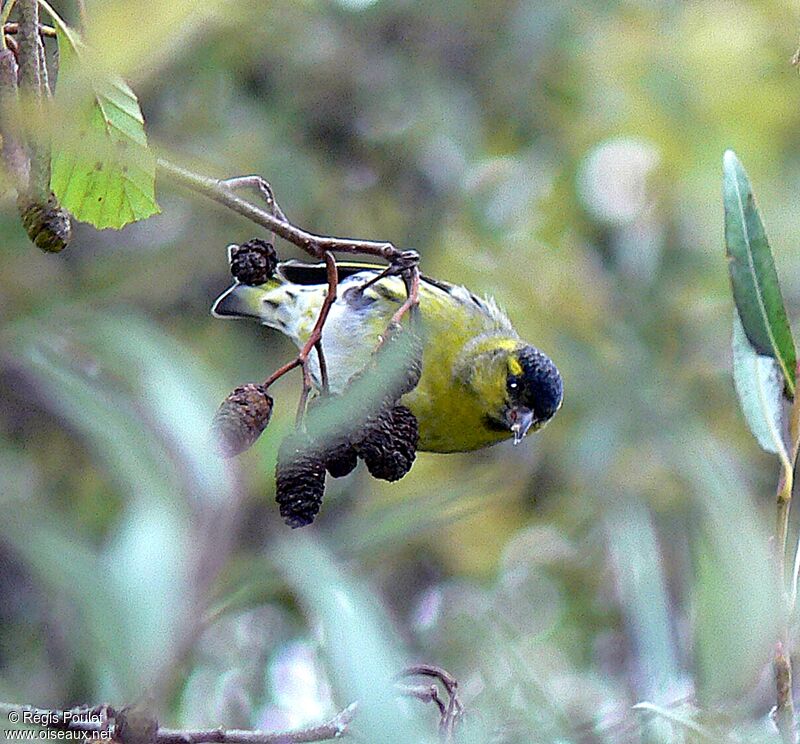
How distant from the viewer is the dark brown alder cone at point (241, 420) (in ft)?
3.50

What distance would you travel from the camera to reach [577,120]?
340cm

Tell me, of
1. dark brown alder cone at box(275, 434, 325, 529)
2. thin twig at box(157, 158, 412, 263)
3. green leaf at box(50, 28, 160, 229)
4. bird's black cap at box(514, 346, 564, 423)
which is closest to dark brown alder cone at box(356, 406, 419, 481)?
dark brown alder cone at box(275, 434, 325, 529)

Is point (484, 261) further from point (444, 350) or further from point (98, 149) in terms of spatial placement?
point (98, 149)

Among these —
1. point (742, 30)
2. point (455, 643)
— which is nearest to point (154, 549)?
point (455, 643)

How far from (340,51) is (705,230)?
1051 millimetres

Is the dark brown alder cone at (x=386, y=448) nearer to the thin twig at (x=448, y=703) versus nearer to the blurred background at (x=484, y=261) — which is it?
the thin twig at (x=448, y=703)

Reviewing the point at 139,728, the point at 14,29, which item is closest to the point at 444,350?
the point at 14,29

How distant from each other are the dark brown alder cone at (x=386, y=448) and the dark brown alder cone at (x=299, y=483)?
0.06 m

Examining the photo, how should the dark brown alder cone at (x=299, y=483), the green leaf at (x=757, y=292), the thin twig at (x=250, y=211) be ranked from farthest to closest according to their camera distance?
1. the green leaf at (x=757, y=292)
2. the dark brown alder cone at (x=299, y=483)
3. the thin twig at (x=250, y=211)

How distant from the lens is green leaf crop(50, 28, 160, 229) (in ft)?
2.83

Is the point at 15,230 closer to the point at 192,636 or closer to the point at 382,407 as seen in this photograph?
the point at 382,407

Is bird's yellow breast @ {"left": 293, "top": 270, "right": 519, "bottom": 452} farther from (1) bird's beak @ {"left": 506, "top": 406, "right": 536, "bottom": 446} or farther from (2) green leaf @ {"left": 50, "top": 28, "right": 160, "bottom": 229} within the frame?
(2) green leaf @ {"left": 50, "top": 28, "right": 160, "bottom": 229}

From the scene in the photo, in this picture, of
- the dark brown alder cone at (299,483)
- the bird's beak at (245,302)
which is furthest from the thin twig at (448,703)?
the bird's beak at (245,302)

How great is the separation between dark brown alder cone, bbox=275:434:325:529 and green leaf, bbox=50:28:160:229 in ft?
0.86
